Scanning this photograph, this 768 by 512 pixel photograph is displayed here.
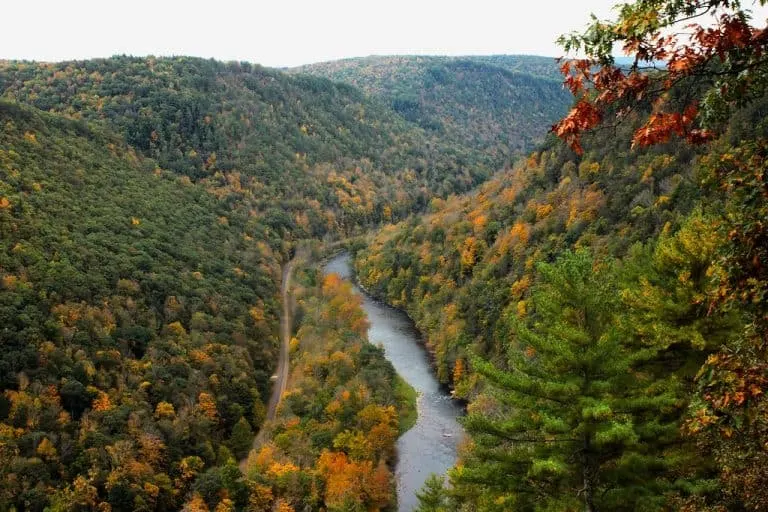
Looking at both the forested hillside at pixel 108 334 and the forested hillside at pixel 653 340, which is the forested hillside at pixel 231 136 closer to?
the forested hillside at pixel 108 334

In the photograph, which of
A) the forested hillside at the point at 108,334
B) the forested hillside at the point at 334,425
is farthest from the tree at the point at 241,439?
the forested hillside at the point at 334,425

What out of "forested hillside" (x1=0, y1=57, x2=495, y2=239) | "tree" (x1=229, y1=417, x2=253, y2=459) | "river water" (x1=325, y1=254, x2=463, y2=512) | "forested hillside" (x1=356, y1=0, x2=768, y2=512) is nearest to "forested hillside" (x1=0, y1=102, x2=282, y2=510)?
"tree" (x1=229, y1=417, x2=253, y2=459)

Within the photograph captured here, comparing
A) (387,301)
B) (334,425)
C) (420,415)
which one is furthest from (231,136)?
(334,425)

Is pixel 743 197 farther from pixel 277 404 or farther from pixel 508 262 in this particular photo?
pixel 508 262

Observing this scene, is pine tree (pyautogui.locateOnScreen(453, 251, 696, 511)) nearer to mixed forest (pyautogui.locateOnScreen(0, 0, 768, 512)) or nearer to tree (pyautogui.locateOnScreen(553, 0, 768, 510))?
mixed forest (pyautogui.locateOnScreen(0, 0, 768, 512))

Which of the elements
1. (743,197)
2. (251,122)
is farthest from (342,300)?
(251,122)
